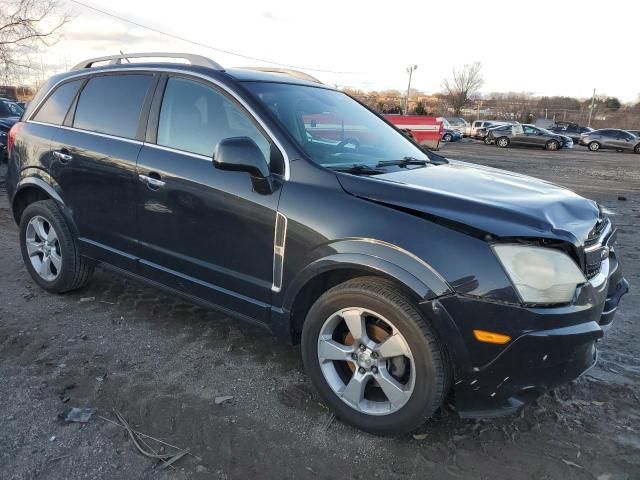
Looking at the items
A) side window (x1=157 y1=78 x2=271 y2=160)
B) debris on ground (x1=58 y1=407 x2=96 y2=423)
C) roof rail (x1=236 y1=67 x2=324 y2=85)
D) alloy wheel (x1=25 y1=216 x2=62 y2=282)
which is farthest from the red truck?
debris on ground (x1=58 y1=407 x2=96 y2=423)

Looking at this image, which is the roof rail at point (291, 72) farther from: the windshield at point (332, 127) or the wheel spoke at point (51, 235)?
the wheel spoke at point (51, 235)

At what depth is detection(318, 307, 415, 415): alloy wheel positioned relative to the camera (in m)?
2.44

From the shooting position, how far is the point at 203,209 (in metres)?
3.01

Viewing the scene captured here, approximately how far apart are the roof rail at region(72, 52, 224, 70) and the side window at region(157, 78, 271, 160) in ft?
0.57

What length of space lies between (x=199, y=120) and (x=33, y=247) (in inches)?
88.1

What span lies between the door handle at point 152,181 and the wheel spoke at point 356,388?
1746 mm

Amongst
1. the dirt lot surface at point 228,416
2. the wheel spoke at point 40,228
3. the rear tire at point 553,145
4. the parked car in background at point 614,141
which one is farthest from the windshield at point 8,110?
the parked car in background at point 614,141

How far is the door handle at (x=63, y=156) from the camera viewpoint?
3.81 meters

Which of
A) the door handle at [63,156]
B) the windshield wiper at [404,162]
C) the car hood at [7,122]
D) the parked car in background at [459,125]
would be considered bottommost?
the door handle at [63,156]

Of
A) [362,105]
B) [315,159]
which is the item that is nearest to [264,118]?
[315,159]

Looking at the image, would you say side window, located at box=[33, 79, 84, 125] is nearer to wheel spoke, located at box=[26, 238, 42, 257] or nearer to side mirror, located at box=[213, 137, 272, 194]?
wheel spoke, located at box=[26, 238, 42, 257]

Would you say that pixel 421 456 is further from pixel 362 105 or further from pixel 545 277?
pixel 362 105

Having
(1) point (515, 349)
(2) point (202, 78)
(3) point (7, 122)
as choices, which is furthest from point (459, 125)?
(1) point (515, 349)

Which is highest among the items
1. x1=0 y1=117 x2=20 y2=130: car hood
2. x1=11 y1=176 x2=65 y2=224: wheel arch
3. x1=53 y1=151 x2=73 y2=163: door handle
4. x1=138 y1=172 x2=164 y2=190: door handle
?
x1=0 y1=117 x2=20 y2=130: car hood
